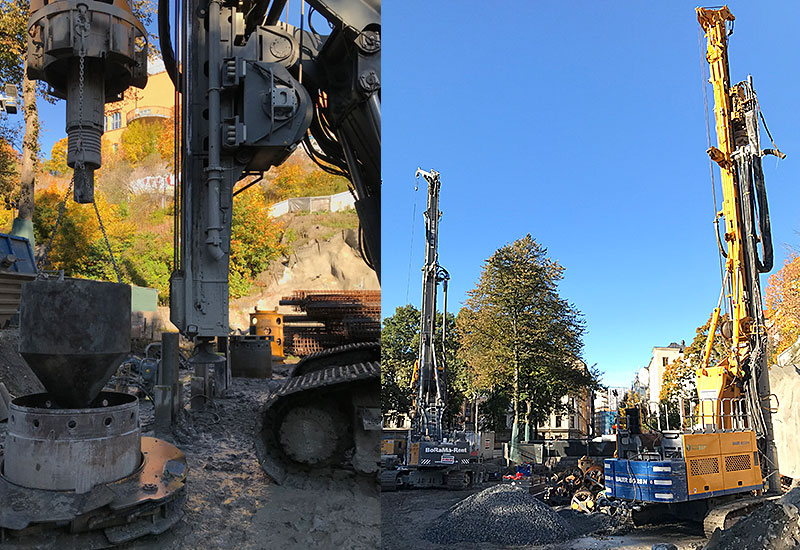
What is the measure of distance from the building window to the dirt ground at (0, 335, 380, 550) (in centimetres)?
159

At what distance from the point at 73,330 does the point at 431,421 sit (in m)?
2.65

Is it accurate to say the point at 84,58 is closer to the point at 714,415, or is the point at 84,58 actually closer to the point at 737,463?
the point at 714,415

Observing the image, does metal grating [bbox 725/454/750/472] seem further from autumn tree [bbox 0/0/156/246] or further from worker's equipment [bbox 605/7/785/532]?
autumn tree [bbox 0/0/156/246]

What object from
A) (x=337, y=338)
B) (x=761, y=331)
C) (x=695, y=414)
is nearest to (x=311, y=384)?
(x=695, y=414)

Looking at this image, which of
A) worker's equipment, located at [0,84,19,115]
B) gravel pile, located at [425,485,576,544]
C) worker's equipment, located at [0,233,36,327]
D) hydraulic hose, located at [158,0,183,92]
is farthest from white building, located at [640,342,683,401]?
worker's equipment, located at [0,84,19,115]

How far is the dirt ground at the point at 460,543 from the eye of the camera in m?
3.33

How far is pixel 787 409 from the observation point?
3459 mm

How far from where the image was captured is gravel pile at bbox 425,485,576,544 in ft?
11.0

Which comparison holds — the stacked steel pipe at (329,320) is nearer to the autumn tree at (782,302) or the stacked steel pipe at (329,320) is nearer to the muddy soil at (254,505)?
the muddy soil at (254,505)

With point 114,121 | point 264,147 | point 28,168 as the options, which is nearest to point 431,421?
point 264,147

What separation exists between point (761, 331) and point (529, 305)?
1333mm

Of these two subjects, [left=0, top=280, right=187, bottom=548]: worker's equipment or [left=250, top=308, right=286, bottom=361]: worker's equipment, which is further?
[left=250, top=308, right=286, bottom=361]: worker's equipment

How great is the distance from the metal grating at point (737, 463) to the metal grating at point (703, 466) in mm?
58

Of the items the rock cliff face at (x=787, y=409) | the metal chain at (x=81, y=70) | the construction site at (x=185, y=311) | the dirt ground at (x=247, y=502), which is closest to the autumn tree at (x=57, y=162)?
the construction site at (x=185, y=311)
